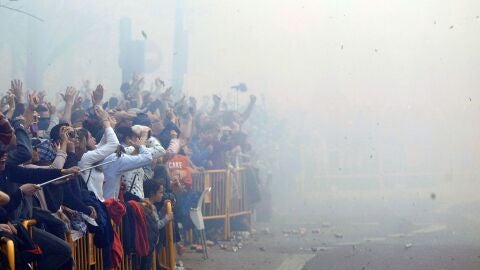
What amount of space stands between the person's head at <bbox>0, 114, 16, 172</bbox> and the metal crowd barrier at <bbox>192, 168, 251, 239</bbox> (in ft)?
18.0

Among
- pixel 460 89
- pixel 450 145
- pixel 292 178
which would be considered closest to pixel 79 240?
pixel 292 178

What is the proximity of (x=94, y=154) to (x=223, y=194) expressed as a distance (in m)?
Answer: 4.84

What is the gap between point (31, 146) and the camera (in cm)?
577

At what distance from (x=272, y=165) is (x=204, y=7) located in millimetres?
3746

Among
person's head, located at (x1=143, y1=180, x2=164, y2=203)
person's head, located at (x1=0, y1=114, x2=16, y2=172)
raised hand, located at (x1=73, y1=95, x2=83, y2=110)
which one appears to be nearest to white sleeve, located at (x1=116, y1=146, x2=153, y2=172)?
person's head, located at (x1=143, y1=180, x2=164, y2=203)

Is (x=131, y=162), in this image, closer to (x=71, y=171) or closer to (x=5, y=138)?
(x=71, y=171)

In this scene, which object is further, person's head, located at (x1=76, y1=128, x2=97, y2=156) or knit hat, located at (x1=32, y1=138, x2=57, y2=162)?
person's head, located at (x1=76, y1=128, x2=97, y2=156)

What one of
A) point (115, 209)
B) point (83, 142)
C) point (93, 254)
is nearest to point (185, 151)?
point (115, 209)

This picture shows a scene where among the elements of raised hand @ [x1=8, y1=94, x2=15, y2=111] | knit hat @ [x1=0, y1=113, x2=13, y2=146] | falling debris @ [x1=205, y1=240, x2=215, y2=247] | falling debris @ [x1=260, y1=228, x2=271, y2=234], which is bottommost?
falling debris @ [x1=260, y1=228, x2=271, y2=234]

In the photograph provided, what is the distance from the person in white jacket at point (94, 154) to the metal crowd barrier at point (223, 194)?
397 cm

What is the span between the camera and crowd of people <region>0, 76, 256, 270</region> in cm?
557

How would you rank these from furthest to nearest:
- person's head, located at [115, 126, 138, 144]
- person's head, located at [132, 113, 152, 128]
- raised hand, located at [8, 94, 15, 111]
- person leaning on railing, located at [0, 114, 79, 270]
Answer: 1. person's head, located at [132, 113, 152, 128]
2. person's head, located at [115, 126, 138, 144]
3. raised hand, located at [8, 94, 15, 111]
4. person leaning on railing, located at [0, 114, 79, 270]

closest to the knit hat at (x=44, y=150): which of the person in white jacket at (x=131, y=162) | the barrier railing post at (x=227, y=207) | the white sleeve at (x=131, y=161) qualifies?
the person in white jacket at (x=131, y=162)

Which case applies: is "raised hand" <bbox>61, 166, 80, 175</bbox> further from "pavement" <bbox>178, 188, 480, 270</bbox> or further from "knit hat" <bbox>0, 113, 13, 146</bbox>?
"pavement" <bbox>178, 188, 480, 270</bbox>
